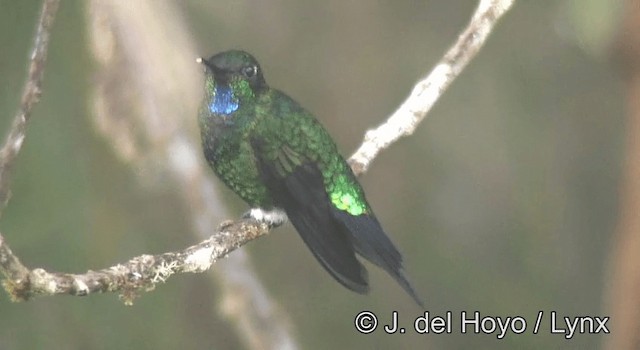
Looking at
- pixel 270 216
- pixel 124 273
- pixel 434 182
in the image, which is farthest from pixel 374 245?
pixel 434 182

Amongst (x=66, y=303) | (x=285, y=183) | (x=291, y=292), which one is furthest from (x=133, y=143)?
(x=291, y=292)

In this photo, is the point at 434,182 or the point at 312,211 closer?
the point at 312,211

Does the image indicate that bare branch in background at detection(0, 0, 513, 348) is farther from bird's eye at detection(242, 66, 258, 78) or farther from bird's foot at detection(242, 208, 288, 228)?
bird's eye at detection(242, 66, 258, 78)

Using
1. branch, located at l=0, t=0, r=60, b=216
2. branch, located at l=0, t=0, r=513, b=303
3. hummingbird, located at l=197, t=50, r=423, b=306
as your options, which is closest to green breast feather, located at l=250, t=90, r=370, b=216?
hummingbird, located at l=197, t=50, r=423, b=306

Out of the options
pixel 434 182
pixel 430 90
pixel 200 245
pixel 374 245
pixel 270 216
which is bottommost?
pixel 200 245

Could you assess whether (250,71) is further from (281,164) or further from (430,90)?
(430,90)

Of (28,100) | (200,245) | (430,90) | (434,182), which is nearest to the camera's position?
(28,100)

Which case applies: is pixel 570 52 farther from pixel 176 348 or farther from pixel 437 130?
pixel 176 348
